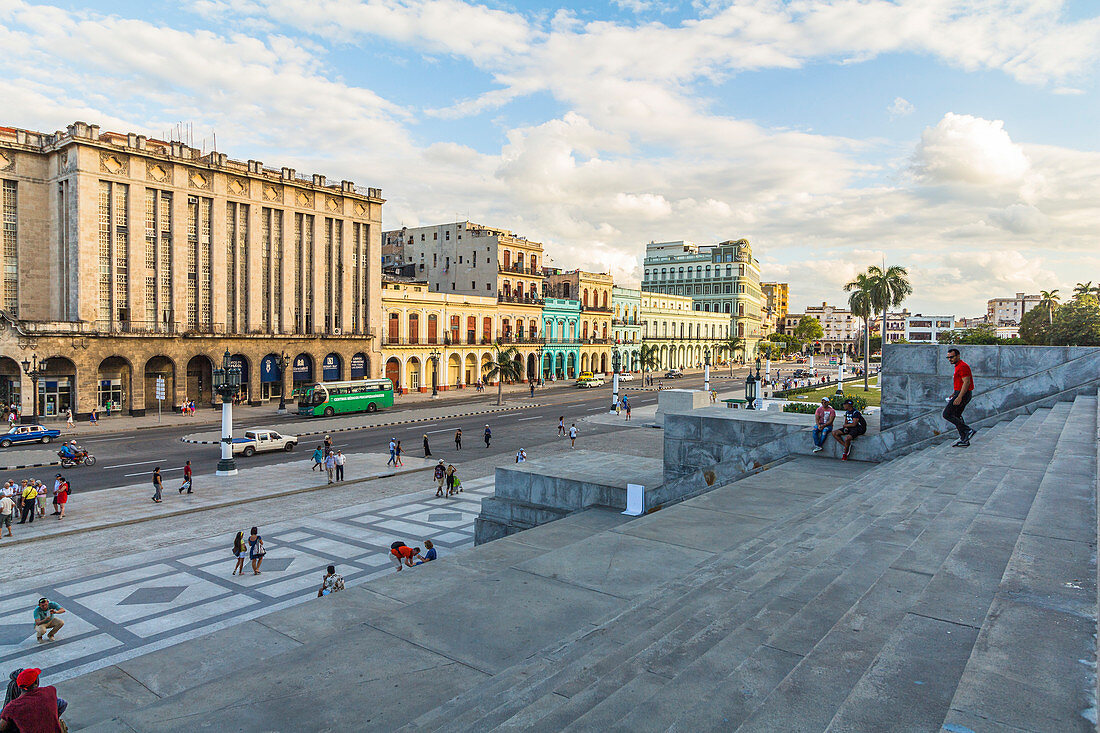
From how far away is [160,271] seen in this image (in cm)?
4509

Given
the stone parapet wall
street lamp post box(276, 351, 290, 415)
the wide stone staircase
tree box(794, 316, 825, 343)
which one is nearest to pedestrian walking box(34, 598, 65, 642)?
the wide stone staircase

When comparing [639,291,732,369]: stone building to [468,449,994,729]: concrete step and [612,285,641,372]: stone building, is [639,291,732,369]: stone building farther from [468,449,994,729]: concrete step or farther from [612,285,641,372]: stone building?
[468,449,994,729]: concrete step

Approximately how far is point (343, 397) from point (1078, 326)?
54285mm

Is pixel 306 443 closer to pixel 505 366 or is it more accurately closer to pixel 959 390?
pixel 959 390

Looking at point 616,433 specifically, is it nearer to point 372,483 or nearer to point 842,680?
point 372,483

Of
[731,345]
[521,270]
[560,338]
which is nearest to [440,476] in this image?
[521,270]

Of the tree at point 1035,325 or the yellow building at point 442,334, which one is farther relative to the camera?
the tree at point 1035,325

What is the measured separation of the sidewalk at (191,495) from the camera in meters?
18.8

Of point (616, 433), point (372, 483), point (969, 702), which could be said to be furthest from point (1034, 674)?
point (616, 433)

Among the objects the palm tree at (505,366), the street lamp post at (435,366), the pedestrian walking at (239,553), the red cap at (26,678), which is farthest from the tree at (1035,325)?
the red cap at (26,678)

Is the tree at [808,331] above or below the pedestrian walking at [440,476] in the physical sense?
above

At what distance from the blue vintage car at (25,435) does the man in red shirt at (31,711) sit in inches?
1353

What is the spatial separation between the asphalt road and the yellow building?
32.7ft

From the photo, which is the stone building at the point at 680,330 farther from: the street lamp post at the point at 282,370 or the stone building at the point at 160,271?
the street lamp post at the point at 282,370
